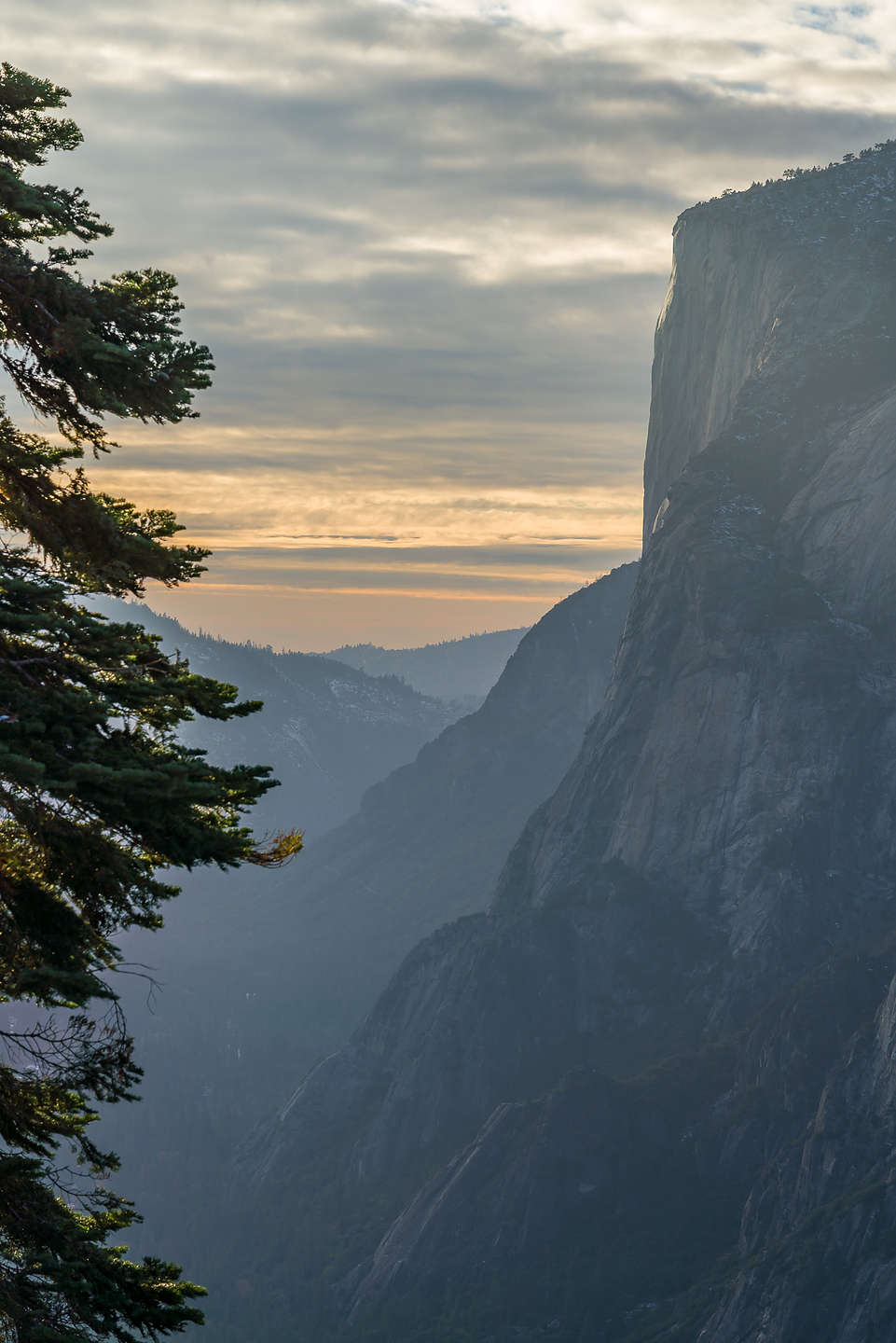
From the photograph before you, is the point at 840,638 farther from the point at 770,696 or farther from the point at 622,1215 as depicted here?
the point at 622,1215

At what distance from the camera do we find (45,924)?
60.5 ft

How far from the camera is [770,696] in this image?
198 meters

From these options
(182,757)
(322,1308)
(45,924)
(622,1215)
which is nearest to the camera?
(182,757)

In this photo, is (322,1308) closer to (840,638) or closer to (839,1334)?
(839,1334)

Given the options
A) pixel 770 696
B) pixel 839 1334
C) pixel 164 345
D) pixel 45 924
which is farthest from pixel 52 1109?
pixel 770 696

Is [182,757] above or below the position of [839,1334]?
above

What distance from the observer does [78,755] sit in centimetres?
1666

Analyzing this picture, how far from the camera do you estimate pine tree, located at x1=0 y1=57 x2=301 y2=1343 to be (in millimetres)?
16844

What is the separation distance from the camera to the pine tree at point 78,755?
1684cm

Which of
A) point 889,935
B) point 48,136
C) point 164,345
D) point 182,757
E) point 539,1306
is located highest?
point 48,136

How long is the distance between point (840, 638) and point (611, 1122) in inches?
3198

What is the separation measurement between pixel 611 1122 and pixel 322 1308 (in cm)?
5574

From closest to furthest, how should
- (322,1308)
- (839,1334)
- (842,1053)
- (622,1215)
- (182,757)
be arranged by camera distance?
(182,757), (839,1334), (842,1053), (622,1215), (322,1308)

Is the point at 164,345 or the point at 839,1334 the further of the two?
the point at 839,1334
